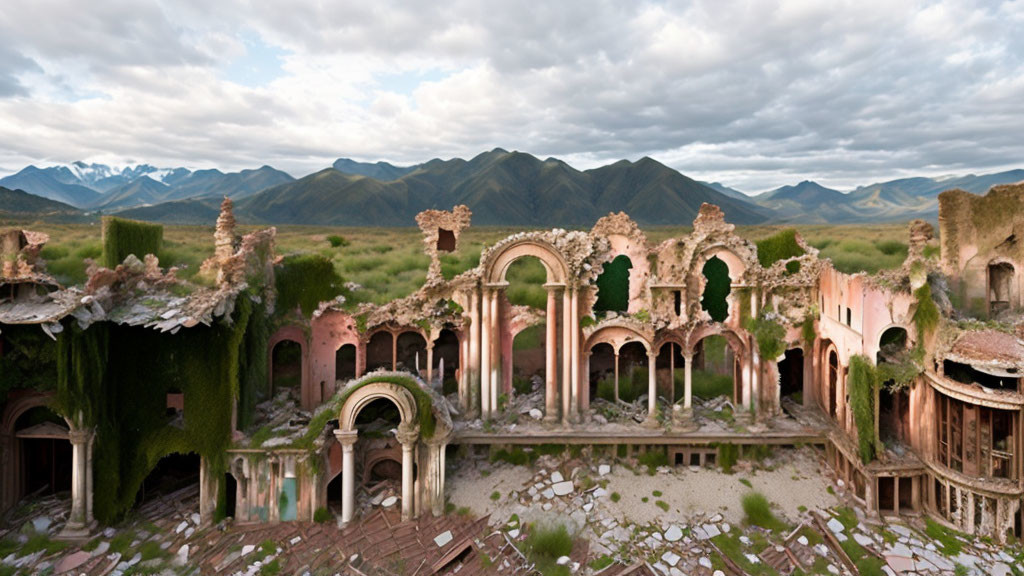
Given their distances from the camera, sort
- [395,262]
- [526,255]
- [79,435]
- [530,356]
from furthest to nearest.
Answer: [395,262]
[530,356]
[526,255]
[79,435]

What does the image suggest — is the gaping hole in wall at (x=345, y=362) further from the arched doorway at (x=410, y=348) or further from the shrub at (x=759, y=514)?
→ the shrub at (x=759, y=514)

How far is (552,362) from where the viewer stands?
824 inches

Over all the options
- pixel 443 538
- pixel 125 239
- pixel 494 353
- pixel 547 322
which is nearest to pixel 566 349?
pixel 547 322

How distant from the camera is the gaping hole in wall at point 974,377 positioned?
16.5m

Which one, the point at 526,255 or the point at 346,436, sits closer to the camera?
the point at 346,436

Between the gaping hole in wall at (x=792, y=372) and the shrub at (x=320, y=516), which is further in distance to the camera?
the gaping hole in wall at (x=792, y=372)

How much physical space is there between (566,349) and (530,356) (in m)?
3.80

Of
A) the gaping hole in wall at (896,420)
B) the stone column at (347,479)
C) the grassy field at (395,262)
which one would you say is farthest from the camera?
the grassy field at (395,262)

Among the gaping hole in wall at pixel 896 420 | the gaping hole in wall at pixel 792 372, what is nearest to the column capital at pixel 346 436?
the gaping hole in wall at pixel 896 420

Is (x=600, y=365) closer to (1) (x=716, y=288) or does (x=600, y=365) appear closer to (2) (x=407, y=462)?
(1) (x=716, y=288)

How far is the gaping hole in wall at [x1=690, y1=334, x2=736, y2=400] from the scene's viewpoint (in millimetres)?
24312

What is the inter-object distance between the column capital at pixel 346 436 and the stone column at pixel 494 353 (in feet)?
18.6

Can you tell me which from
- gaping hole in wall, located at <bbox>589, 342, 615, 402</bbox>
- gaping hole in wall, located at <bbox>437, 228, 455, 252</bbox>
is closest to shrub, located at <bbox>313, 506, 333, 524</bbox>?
gaping hole in wall, located at <bbox>437, 228, 455, 252</bbox>

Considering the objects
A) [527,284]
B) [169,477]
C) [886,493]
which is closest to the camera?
[886,493]
